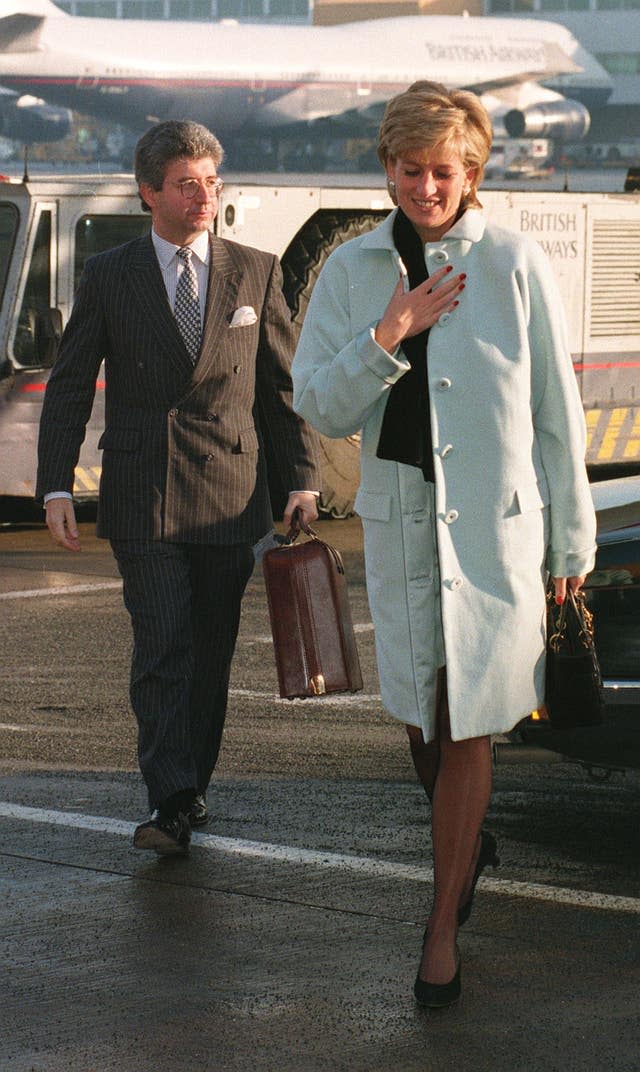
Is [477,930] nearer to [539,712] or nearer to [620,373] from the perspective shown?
[539,712]

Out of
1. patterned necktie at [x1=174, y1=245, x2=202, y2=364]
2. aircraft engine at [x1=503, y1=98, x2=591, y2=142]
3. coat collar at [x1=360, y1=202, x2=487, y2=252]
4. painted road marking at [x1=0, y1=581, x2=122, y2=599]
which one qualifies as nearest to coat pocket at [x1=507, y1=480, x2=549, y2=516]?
coat collar at [x1=360, y1=202, x2=487, y2=252]

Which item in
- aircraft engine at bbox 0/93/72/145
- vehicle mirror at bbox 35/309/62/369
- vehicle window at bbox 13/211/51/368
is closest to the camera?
vehicle mirror at bbox 35/309/62/369

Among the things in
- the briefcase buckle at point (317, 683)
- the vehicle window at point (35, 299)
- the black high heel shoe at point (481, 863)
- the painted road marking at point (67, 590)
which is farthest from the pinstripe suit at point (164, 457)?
the vehicle window at point (35, 299)

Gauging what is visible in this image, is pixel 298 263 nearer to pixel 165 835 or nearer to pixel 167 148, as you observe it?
pixel 167 148

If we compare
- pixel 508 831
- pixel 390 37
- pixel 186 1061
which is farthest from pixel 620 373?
pixel 390 37

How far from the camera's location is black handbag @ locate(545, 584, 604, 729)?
14.9ft

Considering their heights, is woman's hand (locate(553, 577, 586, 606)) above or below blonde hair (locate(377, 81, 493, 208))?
below

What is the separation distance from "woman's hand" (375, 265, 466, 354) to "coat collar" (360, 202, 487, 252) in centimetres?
10

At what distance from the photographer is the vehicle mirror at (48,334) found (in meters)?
12.3

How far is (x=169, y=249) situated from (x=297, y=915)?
5.77 ft

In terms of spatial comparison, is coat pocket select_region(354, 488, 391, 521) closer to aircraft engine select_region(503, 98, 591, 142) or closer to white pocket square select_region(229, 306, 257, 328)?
white pocket square select_region(229, 306, 257, 328)

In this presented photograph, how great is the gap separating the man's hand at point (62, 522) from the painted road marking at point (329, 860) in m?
0.82

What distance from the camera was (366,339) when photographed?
4.34 m

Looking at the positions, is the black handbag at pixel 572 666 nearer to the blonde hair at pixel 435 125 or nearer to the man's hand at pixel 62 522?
the blonde hair at pixel 435 125
